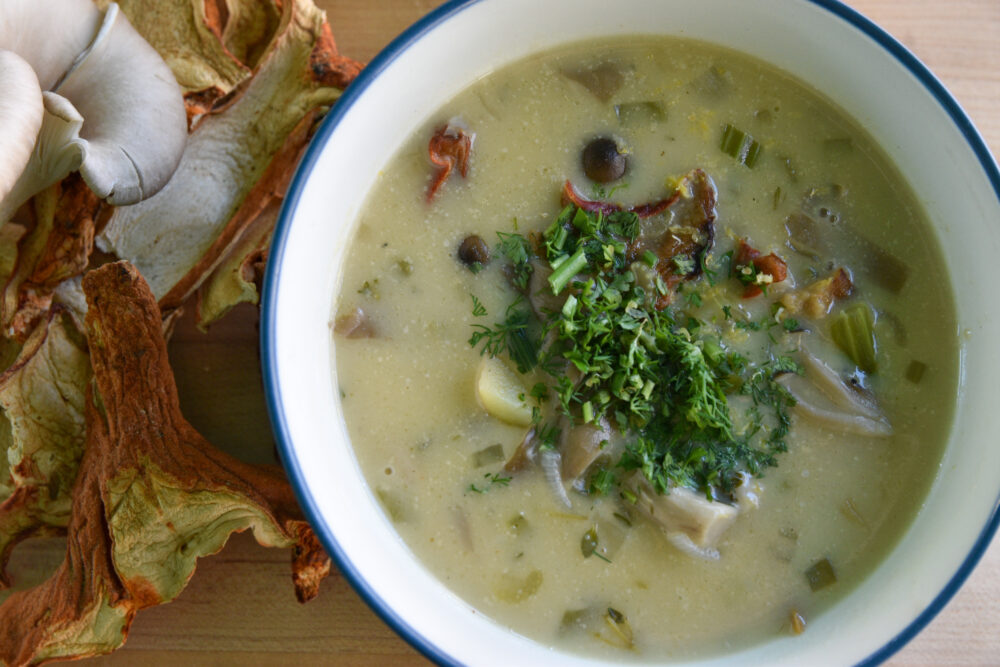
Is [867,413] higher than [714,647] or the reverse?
higher

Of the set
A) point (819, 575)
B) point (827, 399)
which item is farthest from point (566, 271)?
point (819, 575)

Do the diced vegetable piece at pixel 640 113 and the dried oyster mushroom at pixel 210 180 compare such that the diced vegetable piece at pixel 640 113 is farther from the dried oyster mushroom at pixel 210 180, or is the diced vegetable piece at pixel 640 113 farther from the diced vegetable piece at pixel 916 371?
the diced vegetable piece at pixel 916 371

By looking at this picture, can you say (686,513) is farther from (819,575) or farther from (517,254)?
(517,254)

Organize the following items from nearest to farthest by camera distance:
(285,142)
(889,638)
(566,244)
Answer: (889,638) → (566,244) → (285,142)

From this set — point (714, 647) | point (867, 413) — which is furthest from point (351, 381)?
point (867, 413)

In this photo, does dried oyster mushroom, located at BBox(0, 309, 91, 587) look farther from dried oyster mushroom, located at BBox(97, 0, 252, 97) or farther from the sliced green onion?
the sliced green onion

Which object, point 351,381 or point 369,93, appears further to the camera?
point 351,381

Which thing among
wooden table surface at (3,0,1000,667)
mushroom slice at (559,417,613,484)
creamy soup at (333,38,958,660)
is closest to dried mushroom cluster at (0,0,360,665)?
wooden table surface at (3,0,1000,667)

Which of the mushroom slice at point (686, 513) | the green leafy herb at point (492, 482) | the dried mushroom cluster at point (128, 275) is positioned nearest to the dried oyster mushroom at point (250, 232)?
the dried mushroom cluster at point (128, 275)

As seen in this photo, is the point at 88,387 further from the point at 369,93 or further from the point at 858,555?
the point at 858,555
